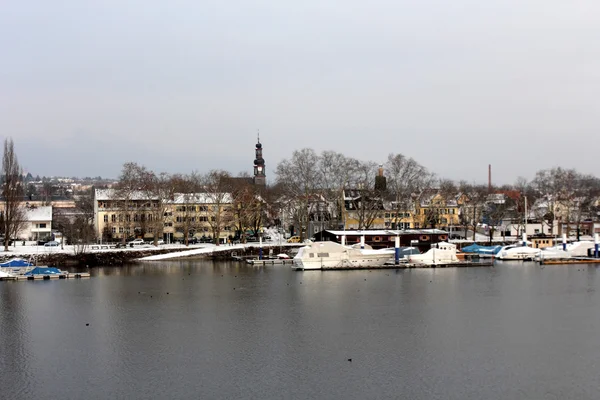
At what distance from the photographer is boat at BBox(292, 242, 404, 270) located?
5756cm

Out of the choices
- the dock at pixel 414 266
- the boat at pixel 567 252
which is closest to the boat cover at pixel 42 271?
the dock at pixel 414 266

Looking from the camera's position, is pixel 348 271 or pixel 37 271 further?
pixel 348 271

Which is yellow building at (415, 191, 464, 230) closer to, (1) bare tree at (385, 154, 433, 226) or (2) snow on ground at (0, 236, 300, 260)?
(1) bare tree at (385, 154, 433, 226)

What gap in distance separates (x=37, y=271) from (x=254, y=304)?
77.6 feet

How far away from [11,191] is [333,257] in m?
31.5

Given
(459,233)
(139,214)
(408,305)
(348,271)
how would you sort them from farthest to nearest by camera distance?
(459,233) < (139,214) < (348,271) < (408,305)

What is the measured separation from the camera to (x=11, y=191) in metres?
65.4

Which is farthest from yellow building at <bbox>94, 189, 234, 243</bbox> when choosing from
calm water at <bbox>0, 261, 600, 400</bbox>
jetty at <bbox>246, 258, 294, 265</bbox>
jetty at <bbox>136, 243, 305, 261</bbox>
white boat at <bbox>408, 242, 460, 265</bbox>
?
calm water at <bbox>0, 261, 600, 400</bbox>

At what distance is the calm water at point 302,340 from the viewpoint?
70.7 ft

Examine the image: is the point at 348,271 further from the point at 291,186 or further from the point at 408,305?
the point at 291,186

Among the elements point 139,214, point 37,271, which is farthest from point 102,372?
point 139,214

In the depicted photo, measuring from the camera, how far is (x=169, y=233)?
294 feet

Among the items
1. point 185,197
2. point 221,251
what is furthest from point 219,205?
point 221,251

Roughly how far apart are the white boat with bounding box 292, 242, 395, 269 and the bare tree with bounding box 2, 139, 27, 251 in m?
27.8
